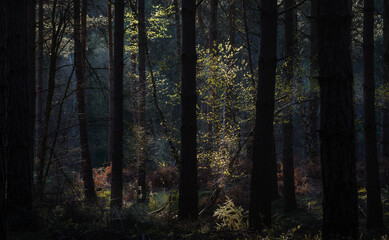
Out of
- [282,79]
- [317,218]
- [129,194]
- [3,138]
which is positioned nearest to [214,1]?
[282,79]

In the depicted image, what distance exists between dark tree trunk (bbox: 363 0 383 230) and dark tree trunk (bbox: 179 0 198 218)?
3.86 meters

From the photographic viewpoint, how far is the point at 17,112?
17.3ft

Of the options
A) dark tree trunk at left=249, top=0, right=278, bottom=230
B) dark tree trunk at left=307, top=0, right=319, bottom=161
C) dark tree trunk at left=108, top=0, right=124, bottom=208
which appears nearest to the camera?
dark tree trunk at left=249, top=0, right=278, bottom=230

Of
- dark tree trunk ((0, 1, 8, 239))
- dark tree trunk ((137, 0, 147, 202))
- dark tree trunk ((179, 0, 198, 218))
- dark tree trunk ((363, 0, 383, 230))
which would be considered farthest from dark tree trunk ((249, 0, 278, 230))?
dark tree trunk ((137, 0, 147, 202))

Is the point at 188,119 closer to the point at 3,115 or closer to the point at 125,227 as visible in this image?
the point at 125,227

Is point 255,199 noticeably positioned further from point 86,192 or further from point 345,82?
point 86,192

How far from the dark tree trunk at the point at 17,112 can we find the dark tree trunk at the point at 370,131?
687cm

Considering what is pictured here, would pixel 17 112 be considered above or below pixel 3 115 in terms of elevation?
above

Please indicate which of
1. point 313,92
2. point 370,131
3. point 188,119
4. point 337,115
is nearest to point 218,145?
point 188,119

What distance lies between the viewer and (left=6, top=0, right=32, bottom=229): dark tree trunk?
525 cm

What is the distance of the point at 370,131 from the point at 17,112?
7049mm

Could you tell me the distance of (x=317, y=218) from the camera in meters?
9.19

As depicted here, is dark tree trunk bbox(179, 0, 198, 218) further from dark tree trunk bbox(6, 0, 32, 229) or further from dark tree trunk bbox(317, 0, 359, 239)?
dark tree trunk bbox(317, 0, 359, 239)

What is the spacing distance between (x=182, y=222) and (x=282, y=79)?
18.0 ft
